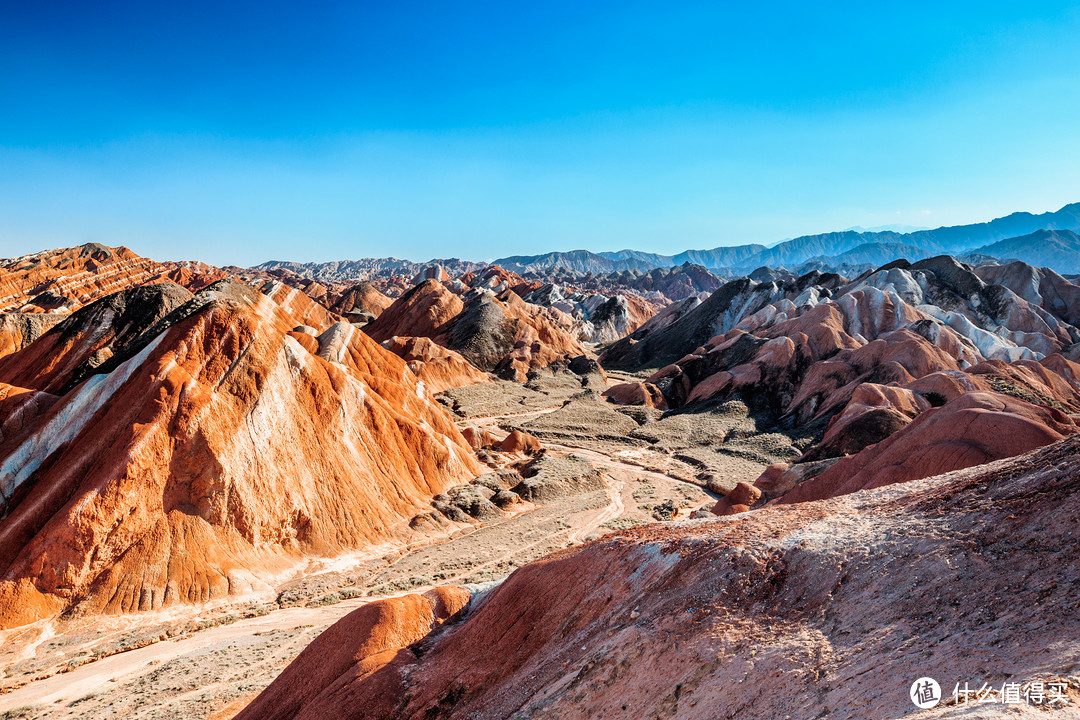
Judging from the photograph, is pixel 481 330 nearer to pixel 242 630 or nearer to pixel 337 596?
pixel 337 596

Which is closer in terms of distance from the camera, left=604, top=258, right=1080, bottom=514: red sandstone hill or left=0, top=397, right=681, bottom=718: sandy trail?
left=0, top=397, right=681, bottom=718: sandy trail

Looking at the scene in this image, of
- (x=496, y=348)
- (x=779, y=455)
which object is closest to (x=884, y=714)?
(x=779, y=455)

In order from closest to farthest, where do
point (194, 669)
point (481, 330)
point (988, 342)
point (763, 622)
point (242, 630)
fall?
point (763, 622)
point (194, 669)
point (242, 630)
point (988, 342)
point (481, 330)

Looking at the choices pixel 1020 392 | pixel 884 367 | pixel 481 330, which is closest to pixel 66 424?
pixel 1020 392

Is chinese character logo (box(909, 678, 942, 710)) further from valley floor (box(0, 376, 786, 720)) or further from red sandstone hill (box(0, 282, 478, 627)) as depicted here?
red sandstone hill (box(0, 282, 478, 627))

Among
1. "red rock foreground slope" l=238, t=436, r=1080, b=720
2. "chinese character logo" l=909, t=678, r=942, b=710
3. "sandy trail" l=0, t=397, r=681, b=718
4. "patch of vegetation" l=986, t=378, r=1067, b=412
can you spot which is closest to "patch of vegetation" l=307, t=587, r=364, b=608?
"sandy trail" l=0, t=397, r=681, b=718
